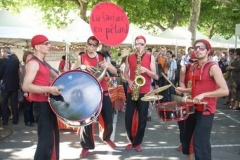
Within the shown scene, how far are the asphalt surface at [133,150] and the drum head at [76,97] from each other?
1.59 m

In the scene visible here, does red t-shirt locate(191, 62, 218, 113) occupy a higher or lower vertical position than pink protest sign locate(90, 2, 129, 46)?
lower

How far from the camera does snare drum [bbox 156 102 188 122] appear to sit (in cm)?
411


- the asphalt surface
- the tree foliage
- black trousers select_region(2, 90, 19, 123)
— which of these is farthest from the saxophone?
the tree foliage

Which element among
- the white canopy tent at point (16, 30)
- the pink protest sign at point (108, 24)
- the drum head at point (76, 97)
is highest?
the white canopy tent at point (16, 30)

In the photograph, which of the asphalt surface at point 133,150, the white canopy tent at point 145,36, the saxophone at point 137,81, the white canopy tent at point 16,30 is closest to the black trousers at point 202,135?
the asphalt surface at point 133,150

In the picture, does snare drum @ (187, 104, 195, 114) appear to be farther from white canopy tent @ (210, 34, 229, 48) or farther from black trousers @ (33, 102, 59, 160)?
white canopy tent @ (210, 34, 229, 48)

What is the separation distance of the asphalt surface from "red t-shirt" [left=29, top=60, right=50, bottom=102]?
5.66 feet

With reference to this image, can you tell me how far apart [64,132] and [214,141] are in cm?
313

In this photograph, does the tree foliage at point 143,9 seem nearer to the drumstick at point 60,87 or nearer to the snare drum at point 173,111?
the snare drum at point 173,111

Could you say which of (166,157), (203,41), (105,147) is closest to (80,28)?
(105,147)

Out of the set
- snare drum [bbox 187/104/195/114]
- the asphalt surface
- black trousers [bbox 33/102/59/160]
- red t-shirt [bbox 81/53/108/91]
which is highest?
red t-shirt [bbox 81/53/108/91]

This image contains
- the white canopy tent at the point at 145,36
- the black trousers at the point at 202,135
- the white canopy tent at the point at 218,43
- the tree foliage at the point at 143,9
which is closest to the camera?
the black trousers at the point at 202,135

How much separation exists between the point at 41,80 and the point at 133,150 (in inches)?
97.8

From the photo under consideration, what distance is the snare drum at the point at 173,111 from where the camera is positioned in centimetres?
411
